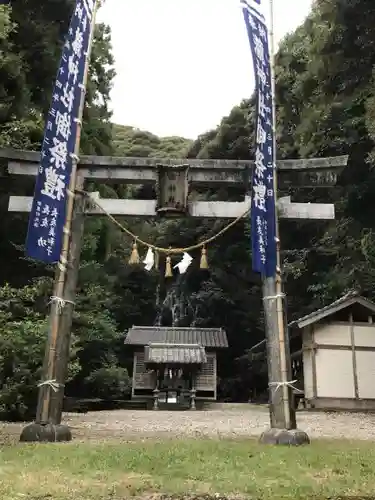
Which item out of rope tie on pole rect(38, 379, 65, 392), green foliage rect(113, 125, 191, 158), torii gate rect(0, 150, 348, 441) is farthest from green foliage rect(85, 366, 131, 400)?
green foliage rect(113, 125, 191, 158)

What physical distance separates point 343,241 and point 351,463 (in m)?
14.0

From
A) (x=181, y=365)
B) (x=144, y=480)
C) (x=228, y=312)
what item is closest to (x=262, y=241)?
(x=144, y=480)

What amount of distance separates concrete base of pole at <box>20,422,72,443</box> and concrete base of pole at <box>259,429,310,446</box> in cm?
277

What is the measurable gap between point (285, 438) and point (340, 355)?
39.8 ft

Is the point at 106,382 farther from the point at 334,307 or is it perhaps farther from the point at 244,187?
the point at 244,187

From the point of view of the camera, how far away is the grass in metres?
4.13

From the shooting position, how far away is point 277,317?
24.6 feet

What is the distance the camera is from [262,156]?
25.8 ft

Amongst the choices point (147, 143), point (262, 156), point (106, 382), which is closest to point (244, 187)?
point (262, 156)

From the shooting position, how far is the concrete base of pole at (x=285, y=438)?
6762 millimetres

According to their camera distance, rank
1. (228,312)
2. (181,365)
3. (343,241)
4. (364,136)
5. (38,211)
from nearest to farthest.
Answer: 1. (38,211)
2. (364,136)
3. (343,241)
4. (181,365)
5. (228,312)

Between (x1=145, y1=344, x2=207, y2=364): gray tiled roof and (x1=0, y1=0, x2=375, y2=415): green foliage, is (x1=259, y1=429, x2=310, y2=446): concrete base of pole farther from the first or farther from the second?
(x1=145, y1=344, x2=207, y2=364): gray tiled roof

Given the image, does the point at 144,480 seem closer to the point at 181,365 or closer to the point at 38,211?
the point at 38,211

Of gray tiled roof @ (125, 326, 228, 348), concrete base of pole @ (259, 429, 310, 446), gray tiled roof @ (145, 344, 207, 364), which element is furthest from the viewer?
gray tiled roof @ (125, 326, 228, 348)
